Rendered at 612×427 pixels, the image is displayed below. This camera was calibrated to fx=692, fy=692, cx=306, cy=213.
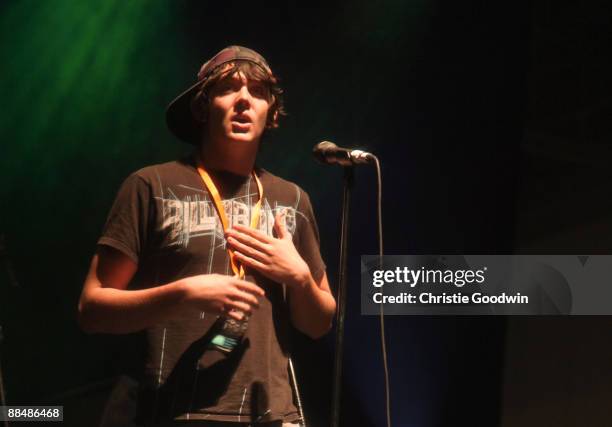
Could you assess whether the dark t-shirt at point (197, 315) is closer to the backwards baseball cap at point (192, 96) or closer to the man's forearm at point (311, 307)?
the man's forearm at point (311, 307)

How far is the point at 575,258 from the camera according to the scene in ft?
10.5

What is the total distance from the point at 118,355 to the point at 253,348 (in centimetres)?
144

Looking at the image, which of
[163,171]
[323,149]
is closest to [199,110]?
[163,171]

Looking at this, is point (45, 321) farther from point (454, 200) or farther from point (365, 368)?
point (454, 200)

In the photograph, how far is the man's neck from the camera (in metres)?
1.89

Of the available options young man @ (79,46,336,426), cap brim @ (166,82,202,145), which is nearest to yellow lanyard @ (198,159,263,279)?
young man @ (79,46,336,426)

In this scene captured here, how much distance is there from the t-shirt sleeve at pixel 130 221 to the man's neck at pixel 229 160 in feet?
0.71

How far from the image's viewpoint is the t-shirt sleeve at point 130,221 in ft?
5.48

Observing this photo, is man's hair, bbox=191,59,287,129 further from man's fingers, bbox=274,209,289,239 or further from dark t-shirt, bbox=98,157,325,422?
A: man's fingers, bbox=274,209,289,239

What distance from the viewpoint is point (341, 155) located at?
188 cm

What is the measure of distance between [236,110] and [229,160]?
140mm

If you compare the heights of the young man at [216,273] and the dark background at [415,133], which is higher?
the dark background at [415,133]

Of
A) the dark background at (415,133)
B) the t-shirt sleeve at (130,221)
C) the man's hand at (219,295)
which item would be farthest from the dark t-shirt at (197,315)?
→ the dark background at (415,133)

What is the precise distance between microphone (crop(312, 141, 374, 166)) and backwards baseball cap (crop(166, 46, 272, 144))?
28 cm
